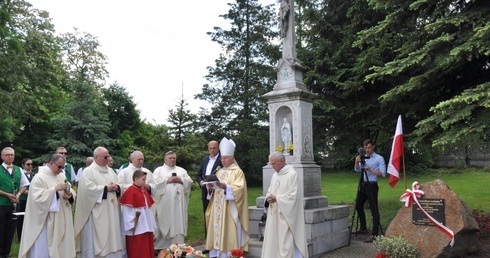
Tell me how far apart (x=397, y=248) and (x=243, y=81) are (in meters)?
14.7

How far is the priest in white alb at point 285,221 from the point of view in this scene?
20.6ft

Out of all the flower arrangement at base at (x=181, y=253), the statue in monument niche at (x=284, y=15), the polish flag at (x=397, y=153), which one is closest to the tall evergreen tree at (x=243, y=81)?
the statue in monument niche at (x=284, y=15)

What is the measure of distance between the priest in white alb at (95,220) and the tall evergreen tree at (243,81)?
1266 centimetres

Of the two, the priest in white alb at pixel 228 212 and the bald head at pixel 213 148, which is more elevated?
the bald head at pixel 213 148

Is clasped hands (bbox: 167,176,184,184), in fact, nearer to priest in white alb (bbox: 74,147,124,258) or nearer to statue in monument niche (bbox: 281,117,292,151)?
priest in white alb (bbox: 74,147,124,258)

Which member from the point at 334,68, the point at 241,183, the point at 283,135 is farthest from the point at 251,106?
the point at 241,183

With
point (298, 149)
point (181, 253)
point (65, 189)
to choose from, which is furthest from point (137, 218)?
point (298, 149)

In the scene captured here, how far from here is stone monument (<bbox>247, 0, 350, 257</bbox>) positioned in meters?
7.85

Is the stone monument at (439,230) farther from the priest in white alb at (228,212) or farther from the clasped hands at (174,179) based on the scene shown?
the clasped hands at (174,179)

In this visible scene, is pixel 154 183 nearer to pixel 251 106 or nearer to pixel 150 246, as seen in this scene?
pixel 150 246

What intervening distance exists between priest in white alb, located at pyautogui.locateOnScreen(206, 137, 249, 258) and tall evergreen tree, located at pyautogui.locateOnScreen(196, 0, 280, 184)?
11823mm

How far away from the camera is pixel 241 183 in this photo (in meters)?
7.19

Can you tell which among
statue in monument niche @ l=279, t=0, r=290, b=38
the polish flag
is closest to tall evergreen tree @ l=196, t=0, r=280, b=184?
statue in monument niche @ l=279, t=0, r=290, b=38

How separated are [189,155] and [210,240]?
422 centimetres
